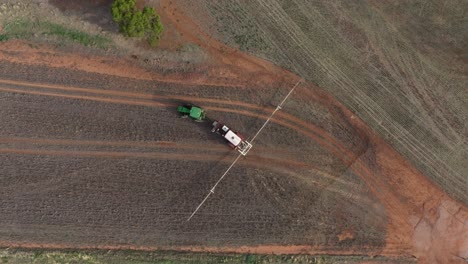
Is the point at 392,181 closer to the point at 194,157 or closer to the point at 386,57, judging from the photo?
the point at 386,57

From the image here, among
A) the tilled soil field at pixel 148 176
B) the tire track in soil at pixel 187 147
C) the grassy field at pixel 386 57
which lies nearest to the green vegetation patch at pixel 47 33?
the tilled soil field at pixel 148 176

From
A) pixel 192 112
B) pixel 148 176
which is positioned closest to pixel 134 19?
pixel 192 112

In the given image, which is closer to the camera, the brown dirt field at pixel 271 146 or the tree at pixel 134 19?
the tree at pixel 134 19

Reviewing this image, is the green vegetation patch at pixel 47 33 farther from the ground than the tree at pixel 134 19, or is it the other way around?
the tree at pixel 134 19

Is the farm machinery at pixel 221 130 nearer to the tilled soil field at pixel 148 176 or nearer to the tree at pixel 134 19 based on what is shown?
the tilled soil field at pixel 148 176

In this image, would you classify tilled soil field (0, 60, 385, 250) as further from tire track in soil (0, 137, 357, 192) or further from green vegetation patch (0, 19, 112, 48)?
green vegetation patch (0, 19, 112, 48)

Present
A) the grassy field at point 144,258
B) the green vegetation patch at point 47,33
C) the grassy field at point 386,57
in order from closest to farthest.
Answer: the grassy field at point 144,258 < the green vegetation patch at point 47,33 < the grassy field at point 386,57

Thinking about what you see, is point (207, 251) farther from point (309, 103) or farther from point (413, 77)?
point (413, 77)
